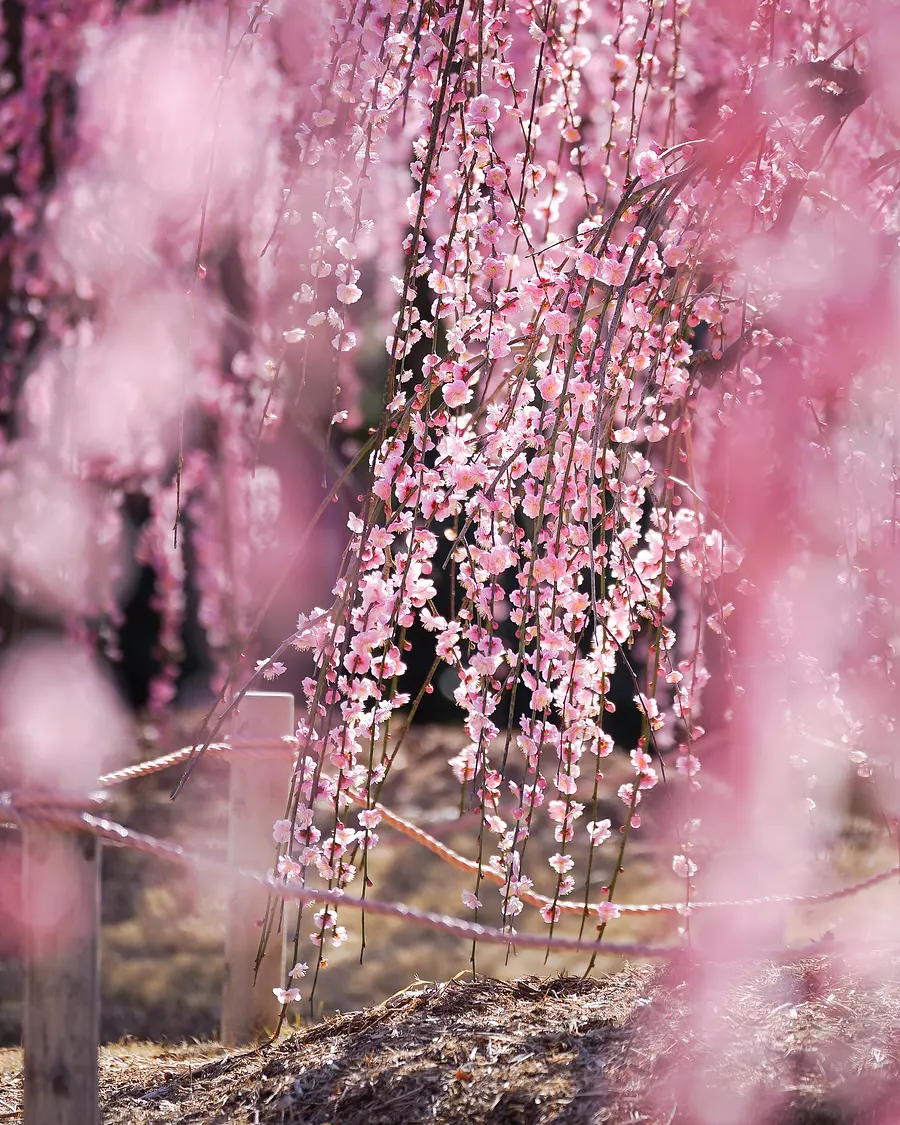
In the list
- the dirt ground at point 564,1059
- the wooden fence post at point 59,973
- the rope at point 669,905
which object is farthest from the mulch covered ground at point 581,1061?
the wooden fence post at point 59,973

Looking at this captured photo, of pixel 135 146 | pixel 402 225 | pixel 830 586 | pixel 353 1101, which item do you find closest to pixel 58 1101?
pixel 353 1101

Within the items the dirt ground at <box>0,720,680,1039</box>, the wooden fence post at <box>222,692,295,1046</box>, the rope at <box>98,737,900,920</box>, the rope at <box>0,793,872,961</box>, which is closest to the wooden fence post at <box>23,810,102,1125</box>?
the rope at <box>0,793,872,961</box>

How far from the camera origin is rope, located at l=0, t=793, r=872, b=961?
5.53 ft

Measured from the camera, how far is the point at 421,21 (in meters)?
2.18

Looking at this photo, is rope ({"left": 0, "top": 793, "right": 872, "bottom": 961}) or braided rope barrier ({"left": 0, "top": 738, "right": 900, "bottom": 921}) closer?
rope ({"left": 0, "top": 793, "right": 872, "bottom": 961})

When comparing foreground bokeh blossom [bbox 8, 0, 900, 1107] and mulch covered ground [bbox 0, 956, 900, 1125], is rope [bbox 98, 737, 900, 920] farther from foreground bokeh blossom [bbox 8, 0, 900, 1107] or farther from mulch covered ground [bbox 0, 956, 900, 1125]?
mulch covered ground [bbox 0, 956, 900, 1125]

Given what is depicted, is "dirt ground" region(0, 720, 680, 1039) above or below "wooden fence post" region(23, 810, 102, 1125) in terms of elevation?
below

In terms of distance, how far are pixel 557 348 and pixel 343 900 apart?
1.06 m

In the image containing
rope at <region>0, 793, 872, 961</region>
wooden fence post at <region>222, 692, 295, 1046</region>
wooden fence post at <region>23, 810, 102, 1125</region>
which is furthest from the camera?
wooden fence post at <region>222, 692, 295, 1046</region>

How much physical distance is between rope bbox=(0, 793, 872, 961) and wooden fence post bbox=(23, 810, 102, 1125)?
0.05 meters

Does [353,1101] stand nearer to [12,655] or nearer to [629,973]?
[629,973]

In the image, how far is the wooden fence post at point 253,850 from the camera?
9.16 feet

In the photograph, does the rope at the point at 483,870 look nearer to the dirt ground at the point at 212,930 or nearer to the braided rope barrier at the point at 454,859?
the braided rope barrier at the point at 454,859

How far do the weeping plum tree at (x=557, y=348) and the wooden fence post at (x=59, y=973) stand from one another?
1.31ft
